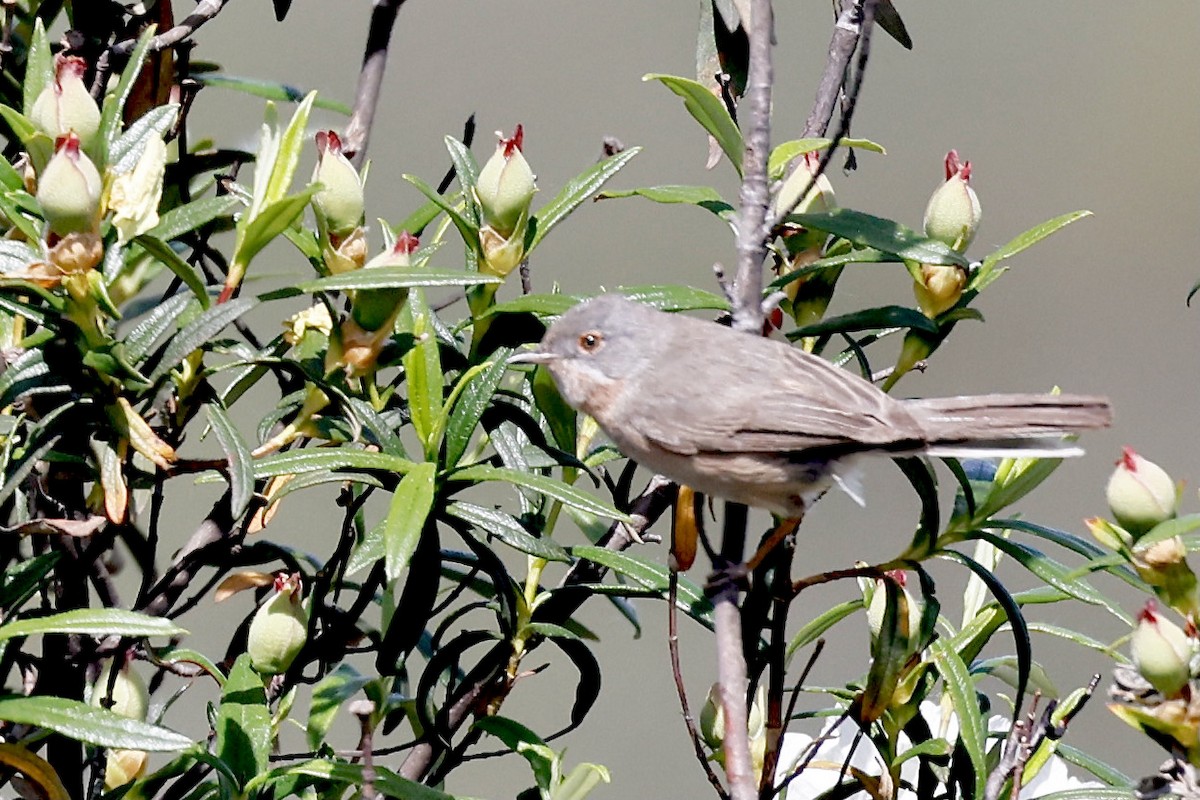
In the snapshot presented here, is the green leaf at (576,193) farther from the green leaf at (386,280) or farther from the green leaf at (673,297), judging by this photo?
the green leaf at (386,280)

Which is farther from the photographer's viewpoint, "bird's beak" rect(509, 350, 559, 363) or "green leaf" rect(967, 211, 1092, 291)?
"green leaf" rect(967, 211, 1092, 291)

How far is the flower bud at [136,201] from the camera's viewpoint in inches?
64.2

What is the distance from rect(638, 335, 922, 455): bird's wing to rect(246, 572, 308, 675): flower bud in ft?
2.43

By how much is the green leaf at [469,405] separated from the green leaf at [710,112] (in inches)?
18.7

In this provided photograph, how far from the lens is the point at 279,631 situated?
5.42 feet

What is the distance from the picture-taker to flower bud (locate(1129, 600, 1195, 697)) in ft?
4.70

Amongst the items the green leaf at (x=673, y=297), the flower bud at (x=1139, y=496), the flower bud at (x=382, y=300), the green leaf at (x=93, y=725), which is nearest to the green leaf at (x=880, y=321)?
the green leaf at (x=673, y=297)

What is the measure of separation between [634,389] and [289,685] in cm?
89

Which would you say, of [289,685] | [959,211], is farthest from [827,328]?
[289,685]

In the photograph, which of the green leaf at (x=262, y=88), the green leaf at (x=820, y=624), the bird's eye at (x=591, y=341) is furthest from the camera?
the green leaf at (x=262, y=88)

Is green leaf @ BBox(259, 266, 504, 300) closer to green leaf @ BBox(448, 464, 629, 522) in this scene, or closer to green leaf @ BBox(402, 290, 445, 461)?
green leaf @ BBox(402, 290, 445, 461)

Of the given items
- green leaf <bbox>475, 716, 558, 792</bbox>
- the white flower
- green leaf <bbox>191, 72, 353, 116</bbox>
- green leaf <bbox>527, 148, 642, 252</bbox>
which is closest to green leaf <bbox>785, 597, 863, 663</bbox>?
the white flower

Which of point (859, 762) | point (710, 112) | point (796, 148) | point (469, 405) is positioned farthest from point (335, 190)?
point (859, 762)

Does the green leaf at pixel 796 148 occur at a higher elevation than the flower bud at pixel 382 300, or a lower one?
higher
